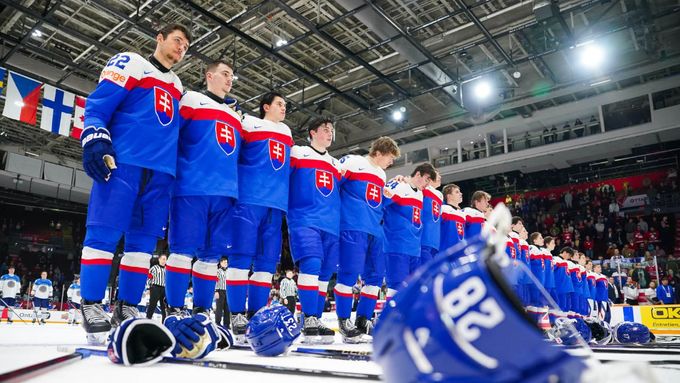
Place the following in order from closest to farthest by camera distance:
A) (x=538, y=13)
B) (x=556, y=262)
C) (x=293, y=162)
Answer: (x=293, y=162), (x=556, y=262), (x=538, y=13)

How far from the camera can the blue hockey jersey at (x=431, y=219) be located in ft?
16.2

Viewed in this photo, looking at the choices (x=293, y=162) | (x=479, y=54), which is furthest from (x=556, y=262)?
(x=479, y=54)

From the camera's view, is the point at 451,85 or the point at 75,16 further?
the point at 451,85

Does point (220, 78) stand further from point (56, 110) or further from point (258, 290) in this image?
point (56, 110)

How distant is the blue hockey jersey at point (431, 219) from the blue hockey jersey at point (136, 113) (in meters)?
2.97

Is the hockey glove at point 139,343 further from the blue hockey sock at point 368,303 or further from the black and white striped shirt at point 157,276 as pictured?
the black and white striped shirt at point 157,276

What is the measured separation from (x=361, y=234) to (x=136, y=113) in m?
2.04

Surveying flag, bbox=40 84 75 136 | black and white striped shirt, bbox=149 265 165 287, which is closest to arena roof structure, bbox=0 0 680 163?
flag, bbox=40 84 75 136

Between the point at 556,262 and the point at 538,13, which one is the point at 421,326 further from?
the point at 538,13

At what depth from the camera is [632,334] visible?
203 inches

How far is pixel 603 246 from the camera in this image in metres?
15.6

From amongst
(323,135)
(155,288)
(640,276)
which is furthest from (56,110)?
(640,276)

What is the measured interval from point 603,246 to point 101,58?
640 inches

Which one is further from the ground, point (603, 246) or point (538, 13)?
point (538, 13)
